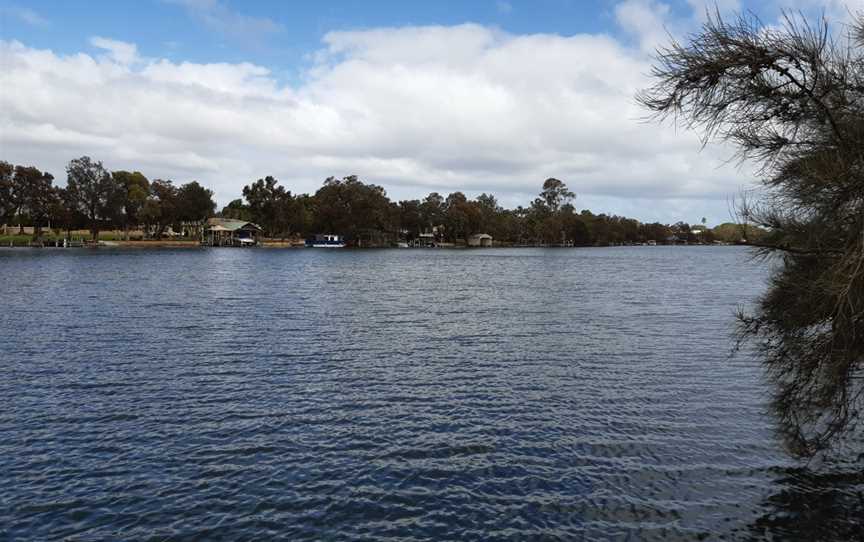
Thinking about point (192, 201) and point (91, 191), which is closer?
point (91, 191)

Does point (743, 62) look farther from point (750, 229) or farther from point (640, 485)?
point (640, 485)

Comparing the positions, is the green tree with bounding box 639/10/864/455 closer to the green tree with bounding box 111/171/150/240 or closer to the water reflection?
the water reflection

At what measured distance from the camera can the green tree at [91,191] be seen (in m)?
170

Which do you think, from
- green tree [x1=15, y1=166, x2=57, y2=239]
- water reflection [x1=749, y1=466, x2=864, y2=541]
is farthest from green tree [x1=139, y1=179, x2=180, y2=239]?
water reflection [x1=749, y1=466, x2=864, y2=541]

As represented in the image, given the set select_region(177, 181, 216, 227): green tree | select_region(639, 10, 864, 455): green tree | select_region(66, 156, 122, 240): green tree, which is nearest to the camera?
select_region(639, 10, 864, 455): green tree

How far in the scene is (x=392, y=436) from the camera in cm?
1585

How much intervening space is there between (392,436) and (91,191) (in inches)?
7370

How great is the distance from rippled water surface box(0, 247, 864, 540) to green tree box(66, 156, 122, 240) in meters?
159

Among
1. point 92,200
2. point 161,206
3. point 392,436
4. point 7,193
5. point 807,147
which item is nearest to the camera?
point 807,147

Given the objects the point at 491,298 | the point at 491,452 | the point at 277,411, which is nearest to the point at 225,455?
the point at 277,411

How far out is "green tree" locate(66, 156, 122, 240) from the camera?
170m

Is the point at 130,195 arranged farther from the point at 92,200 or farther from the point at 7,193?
the point at 7,193

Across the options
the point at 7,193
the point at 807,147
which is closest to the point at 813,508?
the point at 807,147

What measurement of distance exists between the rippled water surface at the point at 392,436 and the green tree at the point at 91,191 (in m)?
159
